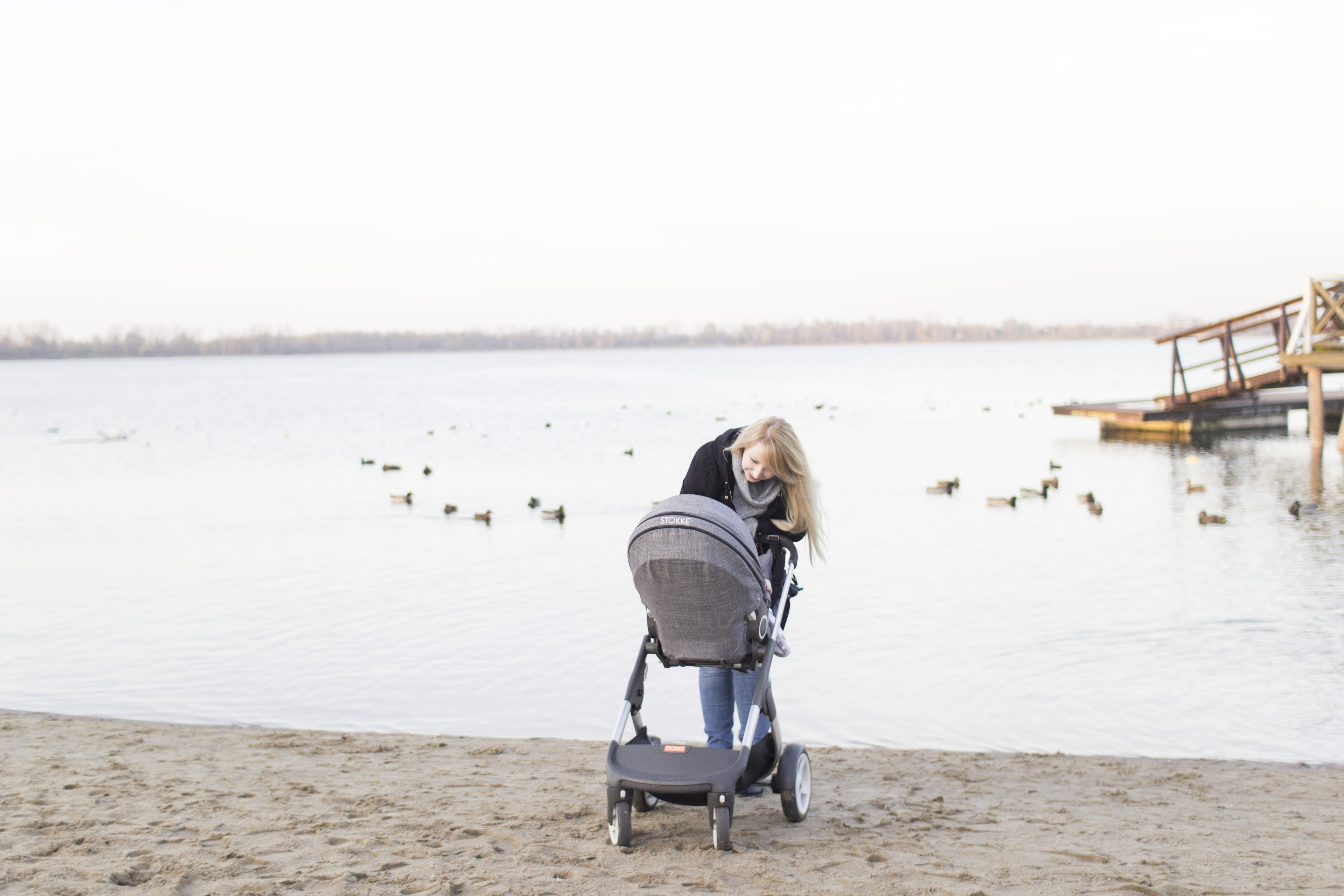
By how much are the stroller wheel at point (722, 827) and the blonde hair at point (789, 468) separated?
106 centimetres

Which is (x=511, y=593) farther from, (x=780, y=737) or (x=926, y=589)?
(x=780, y=737)

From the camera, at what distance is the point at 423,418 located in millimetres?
52000

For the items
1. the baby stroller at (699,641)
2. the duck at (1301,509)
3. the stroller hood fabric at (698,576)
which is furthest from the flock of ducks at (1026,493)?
the stroller hood fabric at (698,576)

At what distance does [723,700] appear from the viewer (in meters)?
4.69

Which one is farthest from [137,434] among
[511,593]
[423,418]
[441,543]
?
[511,593]

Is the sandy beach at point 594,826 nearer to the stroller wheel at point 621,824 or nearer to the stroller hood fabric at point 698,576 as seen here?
the stroller wheel at point 621,824

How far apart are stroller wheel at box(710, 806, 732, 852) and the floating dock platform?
27.9m

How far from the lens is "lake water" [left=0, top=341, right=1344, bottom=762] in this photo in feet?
25.7

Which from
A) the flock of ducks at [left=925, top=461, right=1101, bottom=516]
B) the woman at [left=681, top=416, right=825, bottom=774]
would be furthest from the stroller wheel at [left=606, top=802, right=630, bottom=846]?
the flock of ducks at [left=925, top=461, right=1101, bottom=516]

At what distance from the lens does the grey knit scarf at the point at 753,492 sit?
4.57 meters

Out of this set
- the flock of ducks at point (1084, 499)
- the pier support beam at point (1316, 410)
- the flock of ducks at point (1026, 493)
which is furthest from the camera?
the pier support beam at point (1316, 410)

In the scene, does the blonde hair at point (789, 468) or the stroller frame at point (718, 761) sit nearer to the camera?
the stroller frame at point (718, 761)

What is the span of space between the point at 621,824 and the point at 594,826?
1.42 ft

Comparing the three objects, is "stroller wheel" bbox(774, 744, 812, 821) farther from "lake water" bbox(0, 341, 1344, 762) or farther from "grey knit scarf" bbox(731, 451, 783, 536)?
"lake water" bbox(0, 341, 1344, 762)
